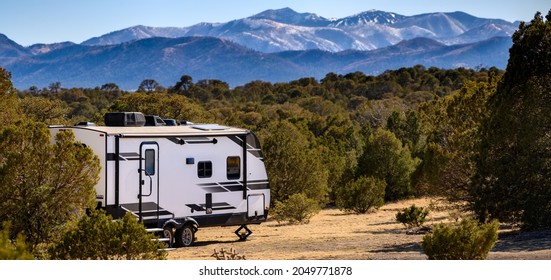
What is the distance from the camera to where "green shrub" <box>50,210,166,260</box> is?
1089cm

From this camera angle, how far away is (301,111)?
59406 millimetres

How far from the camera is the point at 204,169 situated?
15.4m

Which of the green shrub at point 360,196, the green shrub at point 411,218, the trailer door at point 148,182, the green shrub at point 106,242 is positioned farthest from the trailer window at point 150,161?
the green shrub at point 360,196

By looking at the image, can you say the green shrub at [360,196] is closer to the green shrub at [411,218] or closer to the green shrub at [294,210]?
the green shrub at [294,210]

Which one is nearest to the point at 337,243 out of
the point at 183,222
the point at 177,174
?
the point at 183,222

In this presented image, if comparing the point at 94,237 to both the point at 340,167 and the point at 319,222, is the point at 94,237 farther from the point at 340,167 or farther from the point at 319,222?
the point at 340,167

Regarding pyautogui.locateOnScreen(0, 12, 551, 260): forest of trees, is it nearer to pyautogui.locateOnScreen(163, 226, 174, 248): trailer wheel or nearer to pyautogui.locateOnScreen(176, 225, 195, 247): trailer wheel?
pyautogui.locateOnScreen(163, 226, 174, 248): trailer wheel

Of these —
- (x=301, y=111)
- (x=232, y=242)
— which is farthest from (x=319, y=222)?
(x=301, y=111)

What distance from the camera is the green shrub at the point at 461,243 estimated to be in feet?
34.1

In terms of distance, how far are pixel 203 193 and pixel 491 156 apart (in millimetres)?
4931

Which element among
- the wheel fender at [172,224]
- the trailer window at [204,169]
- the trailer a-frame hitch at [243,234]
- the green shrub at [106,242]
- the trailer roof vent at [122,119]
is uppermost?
the trailer roof vent at [122,119]

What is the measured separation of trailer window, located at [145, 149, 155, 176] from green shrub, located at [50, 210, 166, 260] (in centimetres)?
355

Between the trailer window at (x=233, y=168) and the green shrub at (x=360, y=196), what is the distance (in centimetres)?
1038

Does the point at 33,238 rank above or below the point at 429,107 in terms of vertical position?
below
